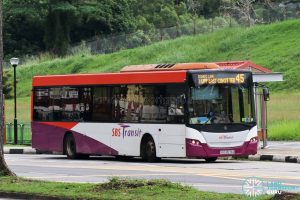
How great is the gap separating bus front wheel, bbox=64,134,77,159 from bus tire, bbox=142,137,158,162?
163 inches

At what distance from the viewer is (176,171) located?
83.4ft

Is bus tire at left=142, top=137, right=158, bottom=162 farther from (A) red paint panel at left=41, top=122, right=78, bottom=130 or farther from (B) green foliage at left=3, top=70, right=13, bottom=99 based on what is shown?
(B) green foliage at left=3, top=70, right=13, bottom=99

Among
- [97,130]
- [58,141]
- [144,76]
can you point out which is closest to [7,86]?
[58,141]

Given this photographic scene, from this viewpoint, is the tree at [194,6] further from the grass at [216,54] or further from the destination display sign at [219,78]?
the destination display sign at [219,78]

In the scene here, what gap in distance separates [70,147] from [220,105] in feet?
24.5

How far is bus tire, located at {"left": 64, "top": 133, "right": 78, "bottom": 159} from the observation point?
111 ft

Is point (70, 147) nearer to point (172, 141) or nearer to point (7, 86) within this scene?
point (172, 141)

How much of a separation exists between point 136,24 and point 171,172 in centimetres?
7776

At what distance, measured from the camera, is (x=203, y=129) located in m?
28.6

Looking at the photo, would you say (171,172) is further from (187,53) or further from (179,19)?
(179,19)

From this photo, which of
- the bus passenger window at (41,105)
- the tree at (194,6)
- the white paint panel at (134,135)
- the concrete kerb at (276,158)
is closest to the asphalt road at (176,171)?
the white paint panel at (134,135)

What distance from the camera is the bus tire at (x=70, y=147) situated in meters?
33.8

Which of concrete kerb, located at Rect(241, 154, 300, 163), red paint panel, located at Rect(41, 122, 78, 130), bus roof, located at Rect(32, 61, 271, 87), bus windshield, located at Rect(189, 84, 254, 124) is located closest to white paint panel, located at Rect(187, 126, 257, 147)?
bus windshield, located at Rect(189, 84, 254, 124)

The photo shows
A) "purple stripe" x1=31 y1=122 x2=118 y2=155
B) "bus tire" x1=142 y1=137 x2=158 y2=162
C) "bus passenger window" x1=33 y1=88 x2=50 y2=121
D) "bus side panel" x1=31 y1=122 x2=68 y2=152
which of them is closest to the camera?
"bus tire" x1=142 y1=137 x2=158 y2=162
